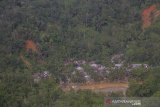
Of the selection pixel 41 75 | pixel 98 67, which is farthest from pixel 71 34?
pixel 41 75

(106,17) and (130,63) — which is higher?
(106,17)

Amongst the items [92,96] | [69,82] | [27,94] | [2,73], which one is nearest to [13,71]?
[2,73]

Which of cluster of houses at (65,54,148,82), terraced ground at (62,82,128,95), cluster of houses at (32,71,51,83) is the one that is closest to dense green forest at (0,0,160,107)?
cluster of houses at (32,71,51,83)

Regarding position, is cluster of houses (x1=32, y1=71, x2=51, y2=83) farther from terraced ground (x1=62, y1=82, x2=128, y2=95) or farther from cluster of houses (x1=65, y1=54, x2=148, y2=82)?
cluster of houses (x1=65, y1=54, x2=148, y2=82)

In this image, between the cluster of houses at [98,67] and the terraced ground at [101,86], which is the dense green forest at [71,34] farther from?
the terraced ground at [101,86]

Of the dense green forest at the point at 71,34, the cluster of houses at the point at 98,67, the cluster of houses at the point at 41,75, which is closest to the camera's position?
the cluster of houses at the point at 41,75

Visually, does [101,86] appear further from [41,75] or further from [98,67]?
[41,75]

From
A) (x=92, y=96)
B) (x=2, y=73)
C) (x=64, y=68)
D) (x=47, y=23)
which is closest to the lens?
(x=92, y=96)

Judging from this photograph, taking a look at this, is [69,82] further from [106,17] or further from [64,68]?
[106,17]

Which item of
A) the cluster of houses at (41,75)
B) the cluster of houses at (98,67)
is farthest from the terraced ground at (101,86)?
the cluster of houses at (41,75)
